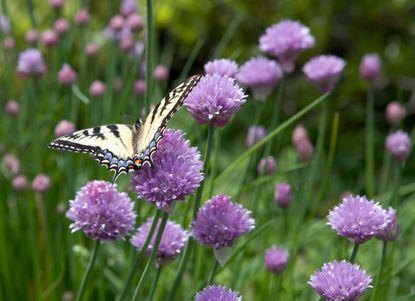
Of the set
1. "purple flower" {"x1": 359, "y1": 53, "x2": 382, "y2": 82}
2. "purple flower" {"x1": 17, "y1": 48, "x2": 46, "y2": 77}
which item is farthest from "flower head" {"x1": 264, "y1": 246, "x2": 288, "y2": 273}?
"purple flower" {"x1": 17, "y1": 48, "x2": 46, "y2": 77}

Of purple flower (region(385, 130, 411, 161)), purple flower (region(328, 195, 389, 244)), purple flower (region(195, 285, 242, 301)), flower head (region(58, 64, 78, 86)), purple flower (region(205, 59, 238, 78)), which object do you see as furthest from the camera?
flower head (region(58, 64, 78, 86))

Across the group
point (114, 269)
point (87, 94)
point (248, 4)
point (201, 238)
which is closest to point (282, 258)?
point (201, 238)

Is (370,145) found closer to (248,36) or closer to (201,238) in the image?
(201,238)

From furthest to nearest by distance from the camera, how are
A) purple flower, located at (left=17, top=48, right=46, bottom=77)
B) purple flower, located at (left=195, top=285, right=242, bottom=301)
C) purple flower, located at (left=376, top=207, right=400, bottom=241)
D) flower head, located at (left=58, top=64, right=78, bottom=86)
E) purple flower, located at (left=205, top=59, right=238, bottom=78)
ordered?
purple flower, located at (left=17, top=48, right=46, bottom=77)
flower head, located at (left=58, top=64, right=78, bottom=86)
purple flower, located at (left=205, top=59, right=238, bottom=78)
purple flower, located at (left=376, top=207, right=400, bottom=241)
purple flower, located at (left=195, top=285, right=242, bottom=301)

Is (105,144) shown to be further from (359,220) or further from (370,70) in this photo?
Answer: (370,70)

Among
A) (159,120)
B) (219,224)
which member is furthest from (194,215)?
(159,120)

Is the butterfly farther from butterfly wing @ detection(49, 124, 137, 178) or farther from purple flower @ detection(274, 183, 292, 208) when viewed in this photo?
purple flower @ detection(274, 183, 292, 208)
